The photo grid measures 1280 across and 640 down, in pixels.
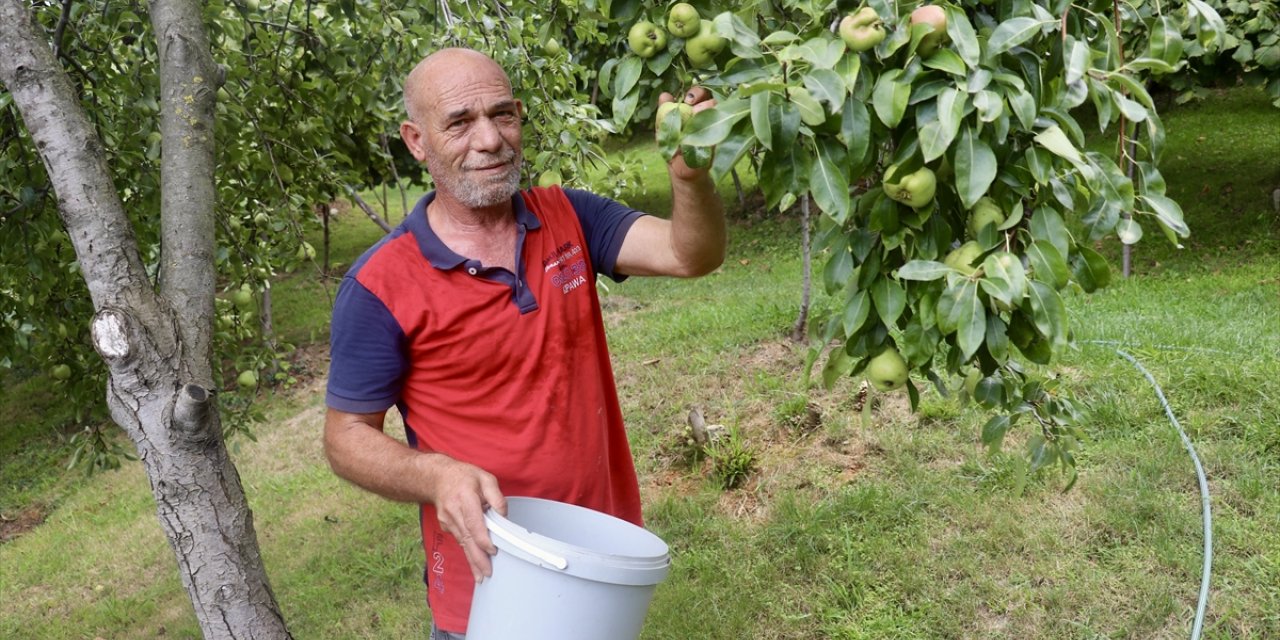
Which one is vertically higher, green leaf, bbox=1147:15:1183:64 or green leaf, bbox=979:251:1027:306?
green leaf, bbox=1147:15:1183:64

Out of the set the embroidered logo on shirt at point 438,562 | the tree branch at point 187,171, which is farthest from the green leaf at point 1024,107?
the tree branch at point 187,171

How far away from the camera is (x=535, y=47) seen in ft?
14.4

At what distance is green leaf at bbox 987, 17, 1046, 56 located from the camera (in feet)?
4.53

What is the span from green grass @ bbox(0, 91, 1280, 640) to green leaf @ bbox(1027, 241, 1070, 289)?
90 centimetres

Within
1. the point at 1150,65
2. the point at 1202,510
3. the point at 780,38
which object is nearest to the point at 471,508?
the point at 780,38

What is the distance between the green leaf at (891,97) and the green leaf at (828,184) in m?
0.11

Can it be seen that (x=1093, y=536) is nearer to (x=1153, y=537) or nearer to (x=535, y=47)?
(x=1153, y=537)

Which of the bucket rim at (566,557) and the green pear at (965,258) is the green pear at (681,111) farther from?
the bucket rim at (566,557)

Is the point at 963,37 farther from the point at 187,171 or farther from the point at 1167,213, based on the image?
the point at 187,171

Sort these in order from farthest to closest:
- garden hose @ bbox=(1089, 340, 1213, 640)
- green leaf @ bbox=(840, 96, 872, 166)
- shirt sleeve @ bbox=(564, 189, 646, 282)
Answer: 1. garden hose @ bbox=(1089, 340, 1213, 640)
2. shirt sleeve @ bbox=(564, 189, 646, 282)
3. green leaf @ bbox=(840, 96, 872, 166)

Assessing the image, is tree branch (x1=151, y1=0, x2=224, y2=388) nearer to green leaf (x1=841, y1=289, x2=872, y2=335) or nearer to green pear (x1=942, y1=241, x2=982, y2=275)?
green leaf (x1=841, y1=289, x2=872, y2=335)

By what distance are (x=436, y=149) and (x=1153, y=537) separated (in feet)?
9.26

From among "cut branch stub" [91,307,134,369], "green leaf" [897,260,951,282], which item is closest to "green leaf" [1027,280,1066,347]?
"green leaf" [897,260,951,282]

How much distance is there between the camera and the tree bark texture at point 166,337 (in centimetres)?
260
